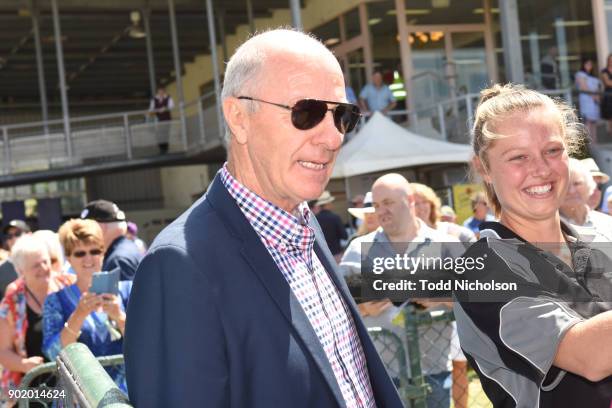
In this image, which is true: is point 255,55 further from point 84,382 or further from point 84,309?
point 84,309

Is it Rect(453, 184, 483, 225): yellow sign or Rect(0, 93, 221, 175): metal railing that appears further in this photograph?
Rect(0, 93, 221, 175): metal railing

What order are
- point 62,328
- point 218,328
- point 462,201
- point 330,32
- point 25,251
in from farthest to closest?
point 330,32 < point 462,201 < point 25,251 < point 62,328 < point 218,328

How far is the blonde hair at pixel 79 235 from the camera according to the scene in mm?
5008

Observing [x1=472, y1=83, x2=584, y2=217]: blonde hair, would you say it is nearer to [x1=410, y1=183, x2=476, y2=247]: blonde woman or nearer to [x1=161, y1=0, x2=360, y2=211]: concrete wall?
[x1=410, y1=183, x2=476, y2=247]: blonde woman

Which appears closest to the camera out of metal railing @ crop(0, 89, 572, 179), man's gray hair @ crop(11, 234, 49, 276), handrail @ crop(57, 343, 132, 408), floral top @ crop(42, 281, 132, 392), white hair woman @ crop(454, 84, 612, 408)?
handrail @ crop(57, 343, 132, 408)

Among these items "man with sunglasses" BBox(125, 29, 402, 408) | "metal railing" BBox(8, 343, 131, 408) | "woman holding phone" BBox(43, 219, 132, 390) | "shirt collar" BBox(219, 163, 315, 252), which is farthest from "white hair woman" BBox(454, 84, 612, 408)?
"woman holding phone" BBox(43, 219, 132, 390)

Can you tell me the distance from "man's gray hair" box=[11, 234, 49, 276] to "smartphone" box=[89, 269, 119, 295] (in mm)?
1045

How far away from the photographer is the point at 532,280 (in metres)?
2.19

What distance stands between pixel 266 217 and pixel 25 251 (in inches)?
145

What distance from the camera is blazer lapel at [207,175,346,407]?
1838mm

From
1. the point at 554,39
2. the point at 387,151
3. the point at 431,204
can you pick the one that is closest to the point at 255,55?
the point at 431,204

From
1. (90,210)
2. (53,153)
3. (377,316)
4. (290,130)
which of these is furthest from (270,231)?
(53,153)

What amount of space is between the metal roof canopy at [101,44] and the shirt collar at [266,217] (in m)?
19.3

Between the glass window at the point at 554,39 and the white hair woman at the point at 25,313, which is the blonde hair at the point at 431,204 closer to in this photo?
the white hair woman at the point at 25,313
